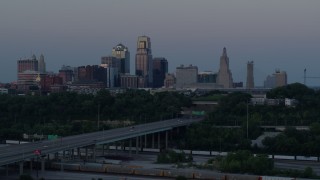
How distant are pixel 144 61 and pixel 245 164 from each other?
10283 centimetres

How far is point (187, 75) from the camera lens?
130 m

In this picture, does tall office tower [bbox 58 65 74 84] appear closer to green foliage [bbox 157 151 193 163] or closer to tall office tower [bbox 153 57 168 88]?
tall office tower [bbox 153 57 168 88]

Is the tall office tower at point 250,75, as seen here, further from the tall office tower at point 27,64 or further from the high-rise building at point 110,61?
the tall office tower at point 27,64

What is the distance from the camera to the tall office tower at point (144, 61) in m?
131

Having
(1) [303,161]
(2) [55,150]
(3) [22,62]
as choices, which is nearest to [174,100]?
(1) [303,161]

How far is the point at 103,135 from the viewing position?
38.6 m

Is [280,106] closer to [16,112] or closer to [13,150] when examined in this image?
[16,112]

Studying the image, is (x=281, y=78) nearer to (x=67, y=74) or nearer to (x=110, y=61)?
(x=110, y=61)

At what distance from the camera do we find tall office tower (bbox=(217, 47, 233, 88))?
122387 mm

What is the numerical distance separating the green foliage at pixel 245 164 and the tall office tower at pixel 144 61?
317 ft

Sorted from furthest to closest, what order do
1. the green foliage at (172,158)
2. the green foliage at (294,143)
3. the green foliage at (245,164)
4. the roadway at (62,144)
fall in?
the green foliage at (294,143) → the green foliage at (172,158) → the green foliage at (245,164) → the roadway at (62,144)

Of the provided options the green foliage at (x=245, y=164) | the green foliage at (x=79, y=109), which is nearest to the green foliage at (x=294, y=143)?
→ the green foliage at (x=245, y=164)

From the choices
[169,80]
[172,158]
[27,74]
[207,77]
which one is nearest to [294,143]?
[172,158]

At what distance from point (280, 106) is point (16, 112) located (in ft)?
67.1
